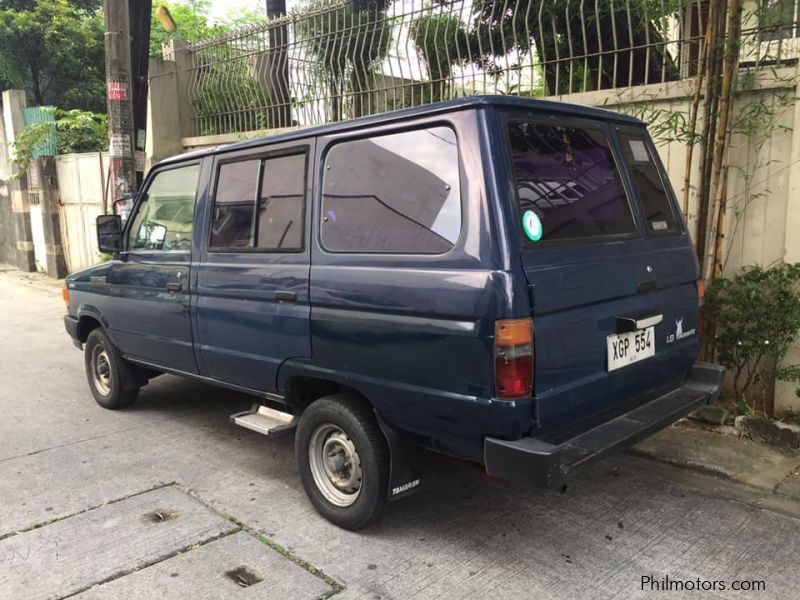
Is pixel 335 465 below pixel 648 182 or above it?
below

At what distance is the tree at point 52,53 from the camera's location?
55.2ft

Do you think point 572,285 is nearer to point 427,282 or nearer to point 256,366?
point 427,282

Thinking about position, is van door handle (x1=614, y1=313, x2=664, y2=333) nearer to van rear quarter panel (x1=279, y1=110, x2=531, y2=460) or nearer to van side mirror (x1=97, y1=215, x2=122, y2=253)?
van rear quarter panel (x1=279, y1=110, x2=531, y2=460)

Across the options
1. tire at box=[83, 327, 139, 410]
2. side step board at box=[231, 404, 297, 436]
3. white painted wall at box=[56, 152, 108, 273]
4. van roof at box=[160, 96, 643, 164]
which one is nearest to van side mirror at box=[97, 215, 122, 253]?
tire at box=[83, 327, 139, 410]

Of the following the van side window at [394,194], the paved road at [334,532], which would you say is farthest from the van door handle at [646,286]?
the paved road at [334,532]

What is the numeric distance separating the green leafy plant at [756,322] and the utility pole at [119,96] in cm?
609

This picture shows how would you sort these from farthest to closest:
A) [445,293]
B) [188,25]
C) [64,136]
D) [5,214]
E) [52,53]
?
[188,25], [52,53], [5,214], [64,136], [445,293]

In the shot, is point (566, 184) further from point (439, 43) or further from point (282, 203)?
point (439, 43)

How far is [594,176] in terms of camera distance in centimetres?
325

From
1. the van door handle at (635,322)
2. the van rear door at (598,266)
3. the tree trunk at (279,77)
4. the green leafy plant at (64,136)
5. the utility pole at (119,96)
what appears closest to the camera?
the van rear door at (598,266)

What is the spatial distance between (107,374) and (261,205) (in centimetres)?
253

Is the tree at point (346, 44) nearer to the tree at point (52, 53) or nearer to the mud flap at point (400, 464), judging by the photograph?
the mud flap at point (400, 464)

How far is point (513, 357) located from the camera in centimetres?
256

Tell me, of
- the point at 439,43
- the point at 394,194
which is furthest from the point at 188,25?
the point at 394,194
